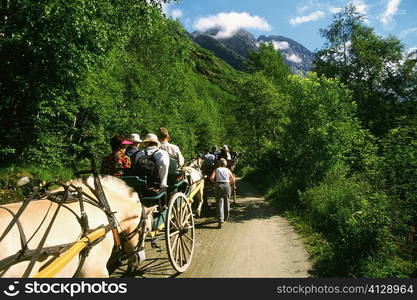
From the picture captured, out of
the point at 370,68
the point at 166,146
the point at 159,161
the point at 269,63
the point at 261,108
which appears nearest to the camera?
the point at 159,161

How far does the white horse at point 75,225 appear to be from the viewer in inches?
113

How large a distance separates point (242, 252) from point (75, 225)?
4350 millimetres

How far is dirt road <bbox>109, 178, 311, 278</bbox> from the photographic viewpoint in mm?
5918

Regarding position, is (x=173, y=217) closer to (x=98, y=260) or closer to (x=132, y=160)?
(x=132, y=160)

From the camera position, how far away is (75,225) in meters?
3.52

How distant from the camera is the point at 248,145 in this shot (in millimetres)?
25094

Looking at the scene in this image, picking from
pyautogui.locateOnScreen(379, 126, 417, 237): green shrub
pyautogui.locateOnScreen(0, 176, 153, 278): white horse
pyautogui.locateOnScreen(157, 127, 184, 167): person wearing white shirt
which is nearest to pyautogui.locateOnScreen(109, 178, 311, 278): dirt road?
pyautogui.locateOnScreen(0, 176, 153, 278): white horse

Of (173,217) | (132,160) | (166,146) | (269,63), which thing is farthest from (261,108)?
(173,217)

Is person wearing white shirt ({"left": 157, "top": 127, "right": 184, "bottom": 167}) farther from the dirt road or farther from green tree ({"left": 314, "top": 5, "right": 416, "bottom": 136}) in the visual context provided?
green tree ({"left": 314, "top": 5, "right": 416, "bottom": 136})

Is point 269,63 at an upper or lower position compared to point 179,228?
upper

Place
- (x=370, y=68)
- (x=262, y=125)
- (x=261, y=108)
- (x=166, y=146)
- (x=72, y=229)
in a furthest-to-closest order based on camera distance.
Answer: (x=370, y=68) → (x=262, y=125) → (x=261, y=108) → (x=166, y=146) → (x=72, y=229)

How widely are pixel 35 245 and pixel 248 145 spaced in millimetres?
22633

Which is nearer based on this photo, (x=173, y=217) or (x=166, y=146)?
(x=173, y=217)

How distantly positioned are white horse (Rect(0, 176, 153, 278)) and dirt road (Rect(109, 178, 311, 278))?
1072 mm
